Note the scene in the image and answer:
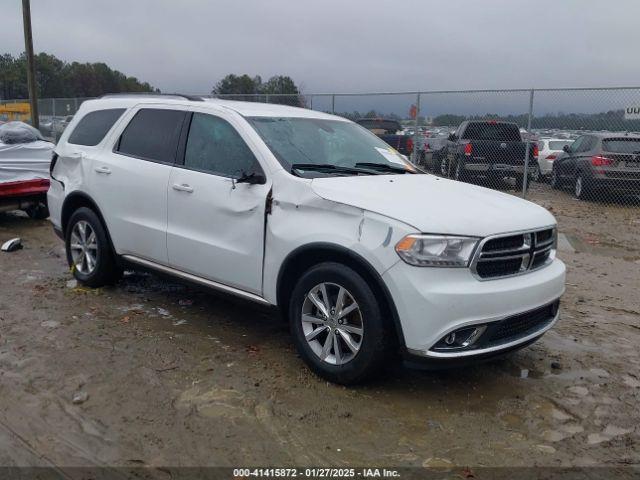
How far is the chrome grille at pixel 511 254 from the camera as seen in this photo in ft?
11.9

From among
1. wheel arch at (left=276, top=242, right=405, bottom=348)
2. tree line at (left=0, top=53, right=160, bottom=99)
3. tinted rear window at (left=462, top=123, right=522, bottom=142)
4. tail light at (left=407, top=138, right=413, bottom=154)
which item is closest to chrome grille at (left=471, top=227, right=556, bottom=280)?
wheel arch at (left=276, top=242, right=405, bottom=348)

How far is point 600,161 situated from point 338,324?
11.2 metres

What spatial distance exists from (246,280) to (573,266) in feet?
16.5

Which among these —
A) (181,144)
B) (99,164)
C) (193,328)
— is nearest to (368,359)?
(193,328)

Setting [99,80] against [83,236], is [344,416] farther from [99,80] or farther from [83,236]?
[99,80]

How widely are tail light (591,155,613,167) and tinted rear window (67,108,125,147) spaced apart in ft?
35.4

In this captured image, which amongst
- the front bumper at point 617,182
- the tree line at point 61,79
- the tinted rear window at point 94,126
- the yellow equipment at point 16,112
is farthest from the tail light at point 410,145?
the tree line at point 61,79

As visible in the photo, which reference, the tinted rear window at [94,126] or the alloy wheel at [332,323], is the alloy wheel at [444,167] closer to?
the tinted rear window at [94,126]

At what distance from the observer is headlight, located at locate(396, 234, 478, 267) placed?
11.6 ft

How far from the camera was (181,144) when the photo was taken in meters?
5.03

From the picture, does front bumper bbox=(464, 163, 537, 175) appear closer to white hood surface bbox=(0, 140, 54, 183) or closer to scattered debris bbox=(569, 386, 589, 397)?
white hood surface bbox=(0, 140, 54, 183)

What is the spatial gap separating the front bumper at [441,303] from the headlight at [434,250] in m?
0.04

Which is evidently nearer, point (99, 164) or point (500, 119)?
point (99, 164)

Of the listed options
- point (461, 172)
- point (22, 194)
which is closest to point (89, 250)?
point (22, 194)
